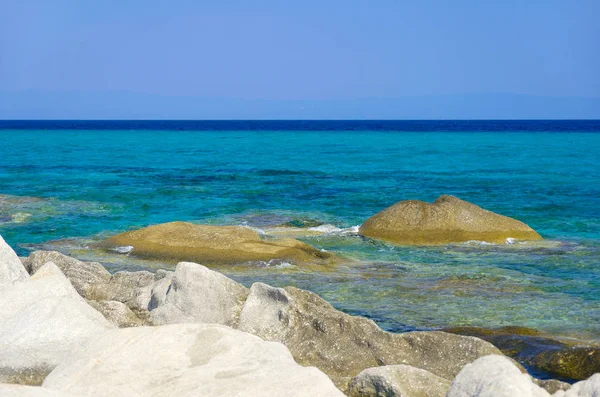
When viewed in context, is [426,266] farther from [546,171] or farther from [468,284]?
[546,171]

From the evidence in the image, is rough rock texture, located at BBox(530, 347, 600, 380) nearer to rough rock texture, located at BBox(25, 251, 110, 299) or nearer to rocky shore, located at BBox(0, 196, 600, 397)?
rocky shore, located at BBox(0, 196, 600, 397)

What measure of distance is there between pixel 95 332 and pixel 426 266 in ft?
34.0

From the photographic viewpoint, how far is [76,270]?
12156 millimetres

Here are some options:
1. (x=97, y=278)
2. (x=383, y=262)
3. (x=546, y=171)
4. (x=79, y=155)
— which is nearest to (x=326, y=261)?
(x=383, y=262)

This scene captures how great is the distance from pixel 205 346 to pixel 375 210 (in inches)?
803

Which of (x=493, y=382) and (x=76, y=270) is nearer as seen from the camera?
(x=493, y=382)

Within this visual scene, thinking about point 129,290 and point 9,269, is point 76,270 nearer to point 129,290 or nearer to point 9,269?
point 129,290

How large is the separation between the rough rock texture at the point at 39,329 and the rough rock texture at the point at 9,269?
45.7 inches

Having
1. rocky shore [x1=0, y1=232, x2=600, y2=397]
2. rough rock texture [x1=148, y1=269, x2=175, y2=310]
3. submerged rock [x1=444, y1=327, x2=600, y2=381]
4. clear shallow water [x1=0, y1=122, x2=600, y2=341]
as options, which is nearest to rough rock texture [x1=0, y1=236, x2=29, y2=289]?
rocky shore [x1=0, y1=232, x2=600, y2=397]

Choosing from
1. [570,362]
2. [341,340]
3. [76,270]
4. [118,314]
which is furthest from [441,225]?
[118,314]

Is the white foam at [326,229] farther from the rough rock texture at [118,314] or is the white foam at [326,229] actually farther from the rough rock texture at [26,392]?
the rough rock texture at [26,392]

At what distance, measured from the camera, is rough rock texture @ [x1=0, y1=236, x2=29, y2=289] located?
1040cm

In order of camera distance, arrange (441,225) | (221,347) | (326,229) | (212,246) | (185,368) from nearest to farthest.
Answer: (185,368) < (221,347) < (212,246) < (441,225) < (326,229)

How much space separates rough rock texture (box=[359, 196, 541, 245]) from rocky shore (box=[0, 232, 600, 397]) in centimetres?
1014
